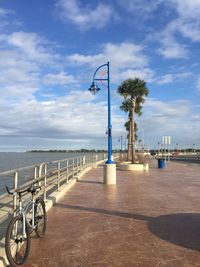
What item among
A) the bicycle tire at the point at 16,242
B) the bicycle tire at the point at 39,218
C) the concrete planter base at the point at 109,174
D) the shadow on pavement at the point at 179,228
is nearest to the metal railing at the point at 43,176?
the bicycle tire at the point at 39,218

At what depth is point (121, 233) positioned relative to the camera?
284 inches

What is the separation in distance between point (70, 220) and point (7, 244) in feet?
11.6

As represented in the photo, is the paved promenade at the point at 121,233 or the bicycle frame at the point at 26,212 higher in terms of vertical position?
the bicycle frame at the point at 26,212

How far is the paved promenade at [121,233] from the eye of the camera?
5668mm

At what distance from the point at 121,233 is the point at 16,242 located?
2482 millimetres

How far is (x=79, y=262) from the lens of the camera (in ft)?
18.2

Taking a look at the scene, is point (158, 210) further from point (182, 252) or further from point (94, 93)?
point (94, 93)

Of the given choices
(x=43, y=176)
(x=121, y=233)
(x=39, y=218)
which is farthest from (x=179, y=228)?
(x=43, y=176)

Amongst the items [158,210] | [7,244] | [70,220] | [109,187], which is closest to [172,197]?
[158,210]

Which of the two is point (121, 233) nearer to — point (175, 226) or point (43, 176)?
point (175, 226)

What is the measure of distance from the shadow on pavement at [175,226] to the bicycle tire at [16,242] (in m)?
2.67

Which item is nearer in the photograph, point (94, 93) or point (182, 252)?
point (182, 252)

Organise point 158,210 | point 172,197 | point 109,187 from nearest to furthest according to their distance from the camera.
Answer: point 158,210
point 172,197
point 109,187

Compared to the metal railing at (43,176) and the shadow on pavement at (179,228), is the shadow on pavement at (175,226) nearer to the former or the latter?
the shadow on pavement at (179,228)
